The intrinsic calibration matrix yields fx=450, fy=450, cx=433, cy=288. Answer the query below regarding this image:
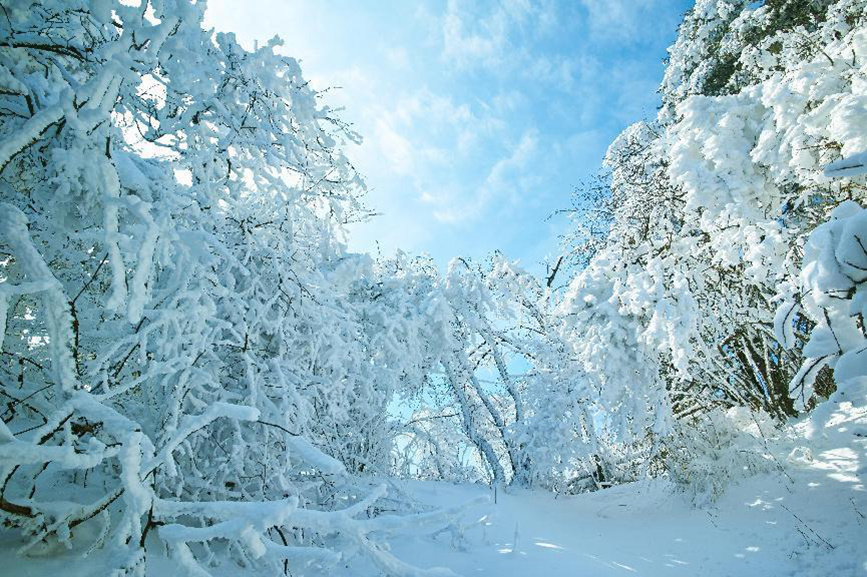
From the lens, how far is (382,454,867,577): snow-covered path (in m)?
4.05

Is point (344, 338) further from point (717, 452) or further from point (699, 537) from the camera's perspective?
point (717, 452)

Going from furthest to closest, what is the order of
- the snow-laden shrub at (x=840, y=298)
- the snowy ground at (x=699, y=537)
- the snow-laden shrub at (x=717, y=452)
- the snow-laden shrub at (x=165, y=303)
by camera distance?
the snow-laden shrub at (x=717, y=452), the snowy ground at (x=699, y=537), the snow-laden shrub at (x=165, y=303), the snow-laden shrub at (x=840, y=298)

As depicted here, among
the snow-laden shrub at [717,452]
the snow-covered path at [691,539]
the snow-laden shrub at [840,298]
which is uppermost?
the snow-laden shrub at [840,298]

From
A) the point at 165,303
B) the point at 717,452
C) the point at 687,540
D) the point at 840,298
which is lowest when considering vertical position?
the point at 687,540

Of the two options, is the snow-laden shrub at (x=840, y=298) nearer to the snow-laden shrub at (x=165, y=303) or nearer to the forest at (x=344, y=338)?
the forest at (x=344, y=338)

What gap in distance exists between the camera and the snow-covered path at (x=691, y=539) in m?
4.05

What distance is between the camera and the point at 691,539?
5.03 metres

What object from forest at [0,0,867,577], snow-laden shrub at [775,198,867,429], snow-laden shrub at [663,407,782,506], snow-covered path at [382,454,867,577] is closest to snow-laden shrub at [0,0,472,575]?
forest at [0,0,867,577]

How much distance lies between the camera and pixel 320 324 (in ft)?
15.8

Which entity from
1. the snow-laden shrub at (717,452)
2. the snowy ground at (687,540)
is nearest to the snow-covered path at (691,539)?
the snowy ground at (687,540)

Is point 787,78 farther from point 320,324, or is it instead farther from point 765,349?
point 320,324

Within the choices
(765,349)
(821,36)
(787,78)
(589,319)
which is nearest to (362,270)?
(589,319)

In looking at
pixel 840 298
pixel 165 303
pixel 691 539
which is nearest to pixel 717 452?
pixel 691 539

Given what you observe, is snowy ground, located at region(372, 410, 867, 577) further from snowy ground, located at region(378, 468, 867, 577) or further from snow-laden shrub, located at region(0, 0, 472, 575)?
snow-laden shrub, located at region(0, 0, 472, 575)
